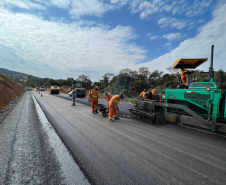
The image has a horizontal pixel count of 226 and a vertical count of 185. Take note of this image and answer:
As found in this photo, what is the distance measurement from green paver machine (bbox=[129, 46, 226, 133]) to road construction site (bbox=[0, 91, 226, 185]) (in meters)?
0.46

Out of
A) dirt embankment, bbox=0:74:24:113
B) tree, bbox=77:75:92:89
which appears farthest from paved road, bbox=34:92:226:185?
tree, bbox=77:75:92:89

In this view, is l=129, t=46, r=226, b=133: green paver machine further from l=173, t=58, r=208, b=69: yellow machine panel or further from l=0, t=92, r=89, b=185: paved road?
l=0, t=92, r=89, b=185: paved road

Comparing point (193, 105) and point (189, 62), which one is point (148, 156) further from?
point (189, 62)

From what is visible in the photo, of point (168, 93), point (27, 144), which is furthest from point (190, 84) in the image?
point (27, 144)

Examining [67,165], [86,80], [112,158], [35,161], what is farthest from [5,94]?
[86,80]

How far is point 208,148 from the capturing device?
3.24m

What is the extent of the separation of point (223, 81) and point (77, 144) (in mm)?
14387

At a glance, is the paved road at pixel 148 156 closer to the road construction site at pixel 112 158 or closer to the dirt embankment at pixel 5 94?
the road construction site at pixel 112 158

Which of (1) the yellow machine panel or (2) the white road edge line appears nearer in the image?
(2) the white road edge line

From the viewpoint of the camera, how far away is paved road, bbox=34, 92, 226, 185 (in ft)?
7.15

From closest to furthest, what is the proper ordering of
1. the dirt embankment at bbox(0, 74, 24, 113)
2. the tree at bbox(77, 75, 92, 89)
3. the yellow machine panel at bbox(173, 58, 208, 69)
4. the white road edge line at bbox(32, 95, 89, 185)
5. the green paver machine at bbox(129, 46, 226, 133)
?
1. the white road edge line at bbox(32, 95, 89, 185)
2. the green paver machine at bbox(129, 46, 226, 133)
3. the yellow machine panel at bbox(173, 58, 208, 69)
4. the dirt embankment at bbox(0, 74, 24, 113)
5. the tree at bbox(77, 75, 92, 89)

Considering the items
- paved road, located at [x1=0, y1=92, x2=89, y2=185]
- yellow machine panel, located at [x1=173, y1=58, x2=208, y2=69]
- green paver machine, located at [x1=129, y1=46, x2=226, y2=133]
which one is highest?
yellow machine panel, located at [x1=173, y1=58, x2=208, y2=69]

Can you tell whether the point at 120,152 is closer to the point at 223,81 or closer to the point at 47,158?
the point at 47,158

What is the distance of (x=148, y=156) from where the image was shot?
112 inches
